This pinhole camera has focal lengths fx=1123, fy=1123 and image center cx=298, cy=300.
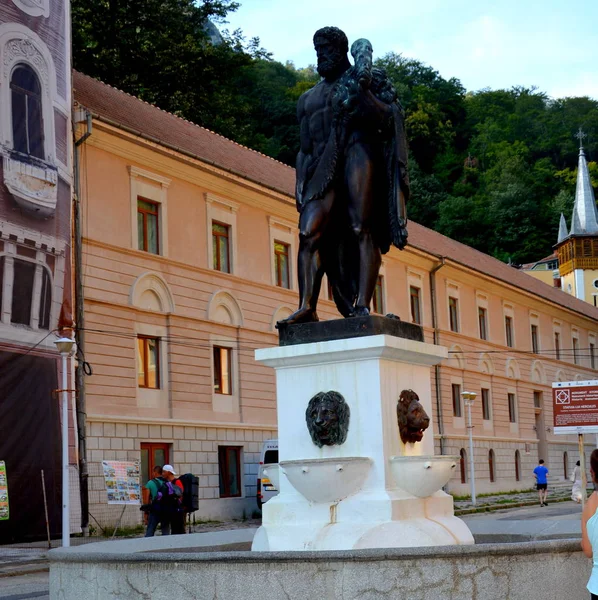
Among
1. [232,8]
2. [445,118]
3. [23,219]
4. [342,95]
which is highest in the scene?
[445,118]

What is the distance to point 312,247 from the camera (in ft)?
26.0

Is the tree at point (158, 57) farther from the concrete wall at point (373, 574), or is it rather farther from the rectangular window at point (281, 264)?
the concrete wall at point (373, 574)

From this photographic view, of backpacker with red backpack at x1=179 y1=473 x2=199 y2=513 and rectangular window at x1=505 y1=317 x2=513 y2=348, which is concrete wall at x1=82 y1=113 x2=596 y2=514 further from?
rectangular window at x1=505 y1=317 x2=513 y2=348

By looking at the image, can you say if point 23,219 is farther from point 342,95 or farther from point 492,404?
point 492,404

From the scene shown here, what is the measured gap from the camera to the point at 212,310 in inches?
1228

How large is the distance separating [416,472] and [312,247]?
180cm

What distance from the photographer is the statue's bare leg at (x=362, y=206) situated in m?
7.86

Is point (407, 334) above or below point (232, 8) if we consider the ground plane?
below

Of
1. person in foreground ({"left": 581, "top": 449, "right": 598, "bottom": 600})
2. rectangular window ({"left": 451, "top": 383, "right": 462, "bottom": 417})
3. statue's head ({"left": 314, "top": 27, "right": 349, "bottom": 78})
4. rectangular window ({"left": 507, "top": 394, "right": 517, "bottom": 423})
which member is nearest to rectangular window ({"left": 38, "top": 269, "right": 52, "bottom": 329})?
statue's head ({"left": 314, "top": 27, "right": 349, "bottom": 78})

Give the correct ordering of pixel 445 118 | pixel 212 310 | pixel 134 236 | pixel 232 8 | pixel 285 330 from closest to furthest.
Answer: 1. pixel 285 330
2. pixel 134 236
3. pixel 212 310
4. pixel 232 8
5. pixel 445 118

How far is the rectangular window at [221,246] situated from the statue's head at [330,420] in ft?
80.5

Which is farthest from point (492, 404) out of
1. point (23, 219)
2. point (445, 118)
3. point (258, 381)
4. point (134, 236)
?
point (445, 118)

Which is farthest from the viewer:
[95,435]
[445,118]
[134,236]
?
[445,118]

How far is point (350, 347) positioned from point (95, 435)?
19501 mm
